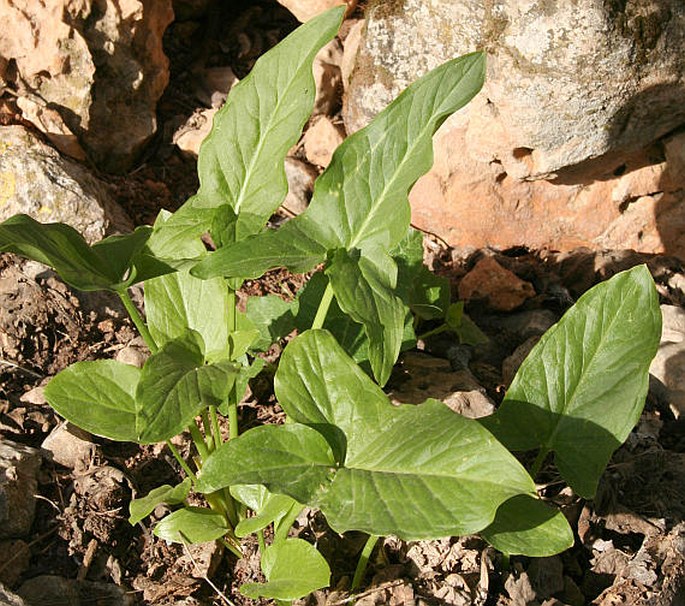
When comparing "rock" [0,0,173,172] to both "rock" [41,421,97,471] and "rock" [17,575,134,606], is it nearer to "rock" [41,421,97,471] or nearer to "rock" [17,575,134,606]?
"rock" [41,421,97,471]

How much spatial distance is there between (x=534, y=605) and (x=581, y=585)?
0.16 metres

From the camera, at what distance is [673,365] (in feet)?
7.22

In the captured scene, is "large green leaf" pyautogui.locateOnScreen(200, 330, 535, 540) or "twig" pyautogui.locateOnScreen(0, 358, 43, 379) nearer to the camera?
"large green leaf" pyautogui.locateOnScreen(200, 330, 535, 540)

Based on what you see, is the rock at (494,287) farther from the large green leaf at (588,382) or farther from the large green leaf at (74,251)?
the large green leaf at (74,251)

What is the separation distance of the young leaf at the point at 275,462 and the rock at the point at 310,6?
1.60 meters

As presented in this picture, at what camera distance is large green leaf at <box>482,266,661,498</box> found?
154 centimetres

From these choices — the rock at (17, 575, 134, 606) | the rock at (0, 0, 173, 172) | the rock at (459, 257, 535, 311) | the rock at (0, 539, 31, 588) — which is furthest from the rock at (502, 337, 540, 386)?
the rock at (0, 0, 173, 172)

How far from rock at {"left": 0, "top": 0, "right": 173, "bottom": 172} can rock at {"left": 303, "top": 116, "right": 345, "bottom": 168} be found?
1.53 ft

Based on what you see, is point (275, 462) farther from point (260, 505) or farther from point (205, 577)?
point (205, 577)

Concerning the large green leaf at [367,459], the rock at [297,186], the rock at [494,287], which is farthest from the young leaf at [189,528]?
the rock at [297,186]

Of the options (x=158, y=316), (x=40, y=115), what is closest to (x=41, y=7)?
(x=40, y=115)

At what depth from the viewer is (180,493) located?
5.38 feet

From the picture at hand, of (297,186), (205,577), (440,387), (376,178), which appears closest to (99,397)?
(205,577)

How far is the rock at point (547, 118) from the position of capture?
223cm
